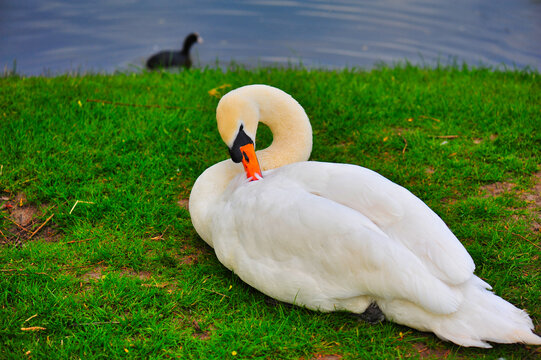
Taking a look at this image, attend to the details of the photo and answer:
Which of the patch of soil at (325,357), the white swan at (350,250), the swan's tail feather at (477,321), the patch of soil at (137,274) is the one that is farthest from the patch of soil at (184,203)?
the swan's tail feather at (477,321)

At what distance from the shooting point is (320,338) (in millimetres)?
3162

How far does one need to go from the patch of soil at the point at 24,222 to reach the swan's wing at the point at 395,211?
1.81 meters

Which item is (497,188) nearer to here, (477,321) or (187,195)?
(477,321)

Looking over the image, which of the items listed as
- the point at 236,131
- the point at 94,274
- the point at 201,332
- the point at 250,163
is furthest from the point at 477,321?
the point at 94,274

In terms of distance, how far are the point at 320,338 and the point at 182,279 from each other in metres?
0.99

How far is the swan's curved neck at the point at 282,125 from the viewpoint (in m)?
4.01

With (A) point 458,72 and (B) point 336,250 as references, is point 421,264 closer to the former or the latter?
(B) point 336,250

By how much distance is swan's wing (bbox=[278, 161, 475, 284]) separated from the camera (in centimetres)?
295

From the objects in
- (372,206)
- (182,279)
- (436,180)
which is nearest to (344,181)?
(372,206)

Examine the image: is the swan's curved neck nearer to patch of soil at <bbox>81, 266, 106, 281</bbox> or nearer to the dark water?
patch of soil at <bbox>81, 266, 106, 281</bbox>

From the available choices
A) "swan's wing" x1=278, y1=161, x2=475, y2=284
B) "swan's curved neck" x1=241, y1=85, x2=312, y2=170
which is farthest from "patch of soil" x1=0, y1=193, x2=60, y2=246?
"swan's wing" x1=278, y1=161, x2=475, y2=284

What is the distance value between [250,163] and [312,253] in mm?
848

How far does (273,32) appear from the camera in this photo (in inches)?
397

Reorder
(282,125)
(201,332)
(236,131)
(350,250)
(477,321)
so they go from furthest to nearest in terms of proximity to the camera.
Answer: (282,125) < (236,131) < (201,332) < (350,250) < (477,321)
